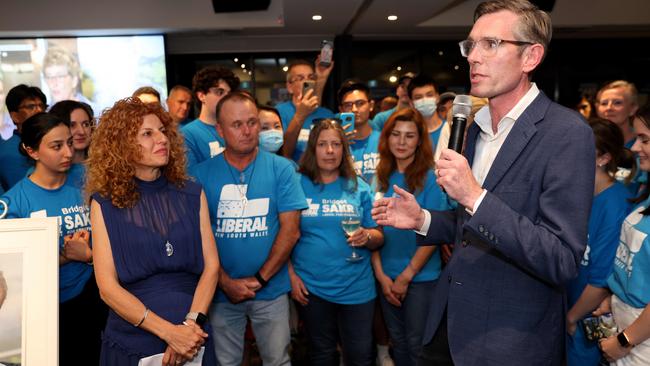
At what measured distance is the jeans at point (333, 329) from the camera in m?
3.00

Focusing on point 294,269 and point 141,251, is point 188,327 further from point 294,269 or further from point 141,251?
point 294,269

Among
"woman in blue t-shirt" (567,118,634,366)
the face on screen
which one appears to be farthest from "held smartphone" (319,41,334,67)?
the face on screen

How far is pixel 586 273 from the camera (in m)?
2.64

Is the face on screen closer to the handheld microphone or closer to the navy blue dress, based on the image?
the navy blue dress

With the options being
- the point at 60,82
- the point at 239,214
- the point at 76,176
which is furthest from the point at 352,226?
the point at 60,82

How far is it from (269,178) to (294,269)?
1.90ft

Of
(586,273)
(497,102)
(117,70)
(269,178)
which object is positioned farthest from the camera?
(117,70)

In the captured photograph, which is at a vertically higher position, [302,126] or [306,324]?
[302,126]

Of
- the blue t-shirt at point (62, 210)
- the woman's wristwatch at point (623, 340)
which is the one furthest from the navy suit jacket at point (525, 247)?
the blue t-shirt at point (62, 210)

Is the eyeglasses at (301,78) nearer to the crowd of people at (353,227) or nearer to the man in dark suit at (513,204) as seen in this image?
the crowd of people at (353,227)

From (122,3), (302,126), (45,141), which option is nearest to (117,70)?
(122,3)

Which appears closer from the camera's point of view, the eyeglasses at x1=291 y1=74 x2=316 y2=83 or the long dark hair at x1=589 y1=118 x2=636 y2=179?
the long dark hair at x1=589 y1=118 x2=636 y2=179

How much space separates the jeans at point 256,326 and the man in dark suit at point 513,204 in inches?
47.7

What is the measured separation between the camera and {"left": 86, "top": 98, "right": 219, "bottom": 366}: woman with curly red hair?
83.2 inches
